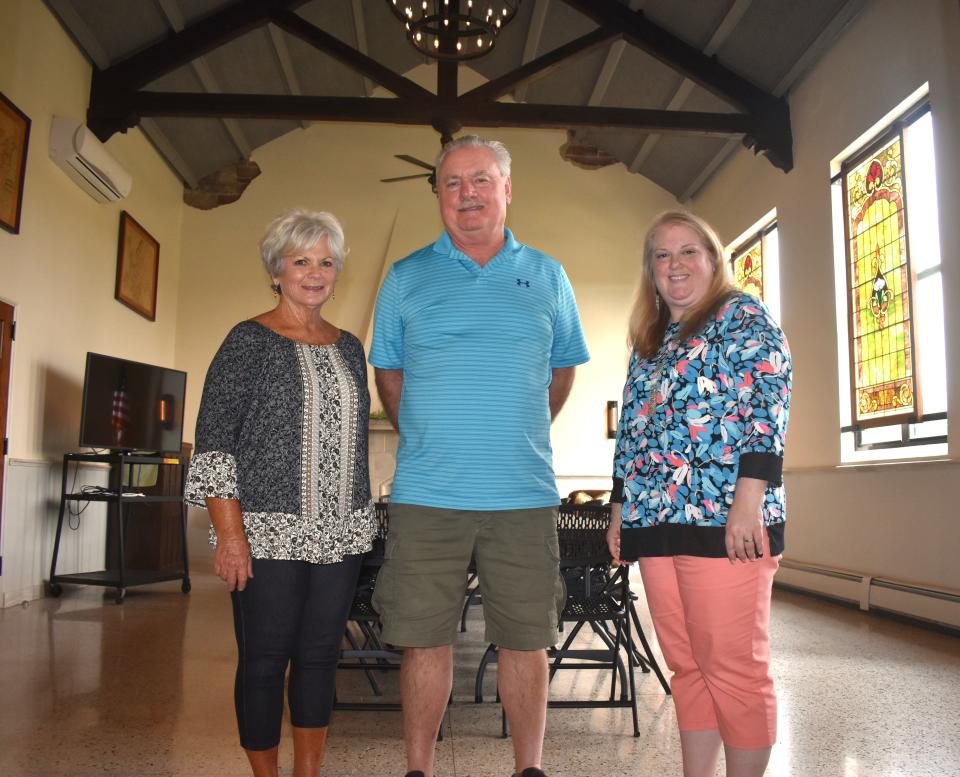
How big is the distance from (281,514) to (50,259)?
16.5 feet

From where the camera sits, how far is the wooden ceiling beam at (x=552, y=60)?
22.4ft

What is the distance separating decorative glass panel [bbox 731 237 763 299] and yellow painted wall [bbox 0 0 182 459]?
5530 millimetres

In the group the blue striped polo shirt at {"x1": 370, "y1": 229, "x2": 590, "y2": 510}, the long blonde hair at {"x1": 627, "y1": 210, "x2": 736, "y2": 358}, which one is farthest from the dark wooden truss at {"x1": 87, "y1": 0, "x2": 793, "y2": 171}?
the long blonde hair at {"x1": 627, "y1": 210, "x2": 736, "y2": 358}

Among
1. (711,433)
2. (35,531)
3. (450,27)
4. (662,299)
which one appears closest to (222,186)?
(450,27)

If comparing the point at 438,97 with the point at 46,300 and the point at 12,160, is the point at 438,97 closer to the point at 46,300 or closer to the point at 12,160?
the point at 12,160

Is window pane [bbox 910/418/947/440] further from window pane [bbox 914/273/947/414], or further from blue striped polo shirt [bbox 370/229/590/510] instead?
blue striped polo shirt [bbox 370/229/590/510]

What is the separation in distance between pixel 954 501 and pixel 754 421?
3.42 m

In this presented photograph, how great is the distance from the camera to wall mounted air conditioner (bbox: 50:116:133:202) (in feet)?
18.7

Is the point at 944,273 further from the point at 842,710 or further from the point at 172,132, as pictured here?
the point at 172,132

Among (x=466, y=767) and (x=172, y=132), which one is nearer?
(x=466, y=767)

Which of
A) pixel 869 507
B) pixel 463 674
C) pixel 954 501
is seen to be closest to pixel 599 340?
pixel 869 507

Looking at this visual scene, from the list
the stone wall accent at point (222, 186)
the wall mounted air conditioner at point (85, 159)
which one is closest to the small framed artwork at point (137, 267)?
the wall mounted air conditioner at point (85, 159)

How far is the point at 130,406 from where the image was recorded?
599cm

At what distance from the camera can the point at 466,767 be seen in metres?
2.13
